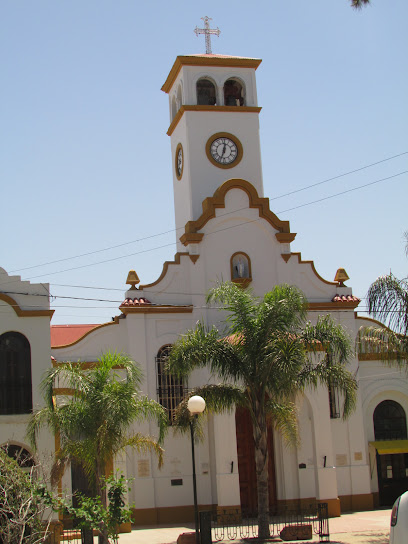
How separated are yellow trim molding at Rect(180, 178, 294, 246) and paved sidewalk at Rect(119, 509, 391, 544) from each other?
9916 millimetres

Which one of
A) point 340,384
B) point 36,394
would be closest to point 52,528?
point 36,394

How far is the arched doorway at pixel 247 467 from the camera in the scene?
28.3 metres

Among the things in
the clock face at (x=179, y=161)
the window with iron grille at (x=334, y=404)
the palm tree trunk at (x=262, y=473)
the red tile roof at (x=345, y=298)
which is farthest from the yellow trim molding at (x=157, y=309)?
the palm tree trunk at (x=262, y=473)

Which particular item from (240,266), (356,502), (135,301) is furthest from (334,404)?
(135,301)

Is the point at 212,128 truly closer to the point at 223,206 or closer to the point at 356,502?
the point at 223,206

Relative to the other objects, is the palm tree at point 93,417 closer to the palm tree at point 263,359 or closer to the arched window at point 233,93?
A: the palm tree at point 263,359

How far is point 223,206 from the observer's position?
30.6 m

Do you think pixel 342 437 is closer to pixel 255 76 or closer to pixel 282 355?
pixel 282 355

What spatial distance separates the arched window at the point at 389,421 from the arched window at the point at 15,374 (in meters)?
12.6

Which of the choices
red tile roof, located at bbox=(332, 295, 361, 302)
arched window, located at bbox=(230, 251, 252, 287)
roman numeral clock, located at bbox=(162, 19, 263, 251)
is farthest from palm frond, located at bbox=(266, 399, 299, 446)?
roman numeral clock, located at bbox=(162, 19, 263, 251)

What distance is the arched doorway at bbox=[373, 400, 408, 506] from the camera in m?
30.5

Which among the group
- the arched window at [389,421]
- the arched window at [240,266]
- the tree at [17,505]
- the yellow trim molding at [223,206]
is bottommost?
the tree at [17,505]

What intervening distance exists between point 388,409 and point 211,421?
23.6 feet

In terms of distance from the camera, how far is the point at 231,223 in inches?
1211
